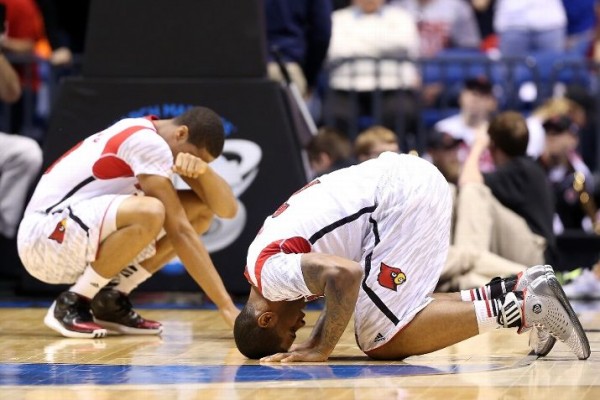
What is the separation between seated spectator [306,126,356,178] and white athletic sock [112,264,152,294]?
2.45 meters

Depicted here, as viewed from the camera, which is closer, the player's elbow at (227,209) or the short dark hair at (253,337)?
the short dark hair at (253,337)

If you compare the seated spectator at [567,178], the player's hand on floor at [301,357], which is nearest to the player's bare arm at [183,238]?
the player's hand on floor at [301,357]

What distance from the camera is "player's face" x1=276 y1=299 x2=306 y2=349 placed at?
20.5 ft

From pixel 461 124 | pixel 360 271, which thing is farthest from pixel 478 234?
pixel 360 271

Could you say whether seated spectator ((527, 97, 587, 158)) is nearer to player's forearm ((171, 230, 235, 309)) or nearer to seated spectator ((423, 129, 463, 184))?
seated spectator ((423, 129, 463, 184))

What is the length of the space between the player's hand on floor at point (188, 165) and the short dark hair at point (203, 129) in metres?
0.10

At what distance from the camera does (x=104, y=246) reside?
24.3ft

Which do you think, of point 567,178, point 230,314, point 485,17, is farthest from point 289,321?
point 485,17

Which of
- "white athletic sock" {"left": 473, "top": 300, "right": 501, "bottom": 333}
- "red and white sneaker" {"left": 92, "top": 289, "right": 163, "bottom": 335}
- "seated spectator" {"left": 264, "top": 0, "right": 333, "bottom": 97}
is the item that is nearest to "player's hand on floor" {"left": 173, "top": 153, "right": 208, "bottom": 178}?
"red and white sneaker" {"left": 92, "top": 289, "right": 163, "bottom": 335}

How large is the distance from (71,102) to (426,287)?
388cm

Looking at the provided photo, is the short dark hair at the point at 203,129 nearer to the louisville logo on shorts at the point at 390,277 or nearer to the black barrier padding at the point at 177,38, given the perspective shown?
the louisville logo on shorts at the point at 390,277

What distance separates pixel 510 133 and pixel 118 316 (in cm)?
339

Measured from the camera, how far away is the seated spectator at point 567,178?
36.7 feet

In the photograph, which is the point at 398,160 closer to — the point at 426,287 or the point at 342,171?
the point at 342,171
